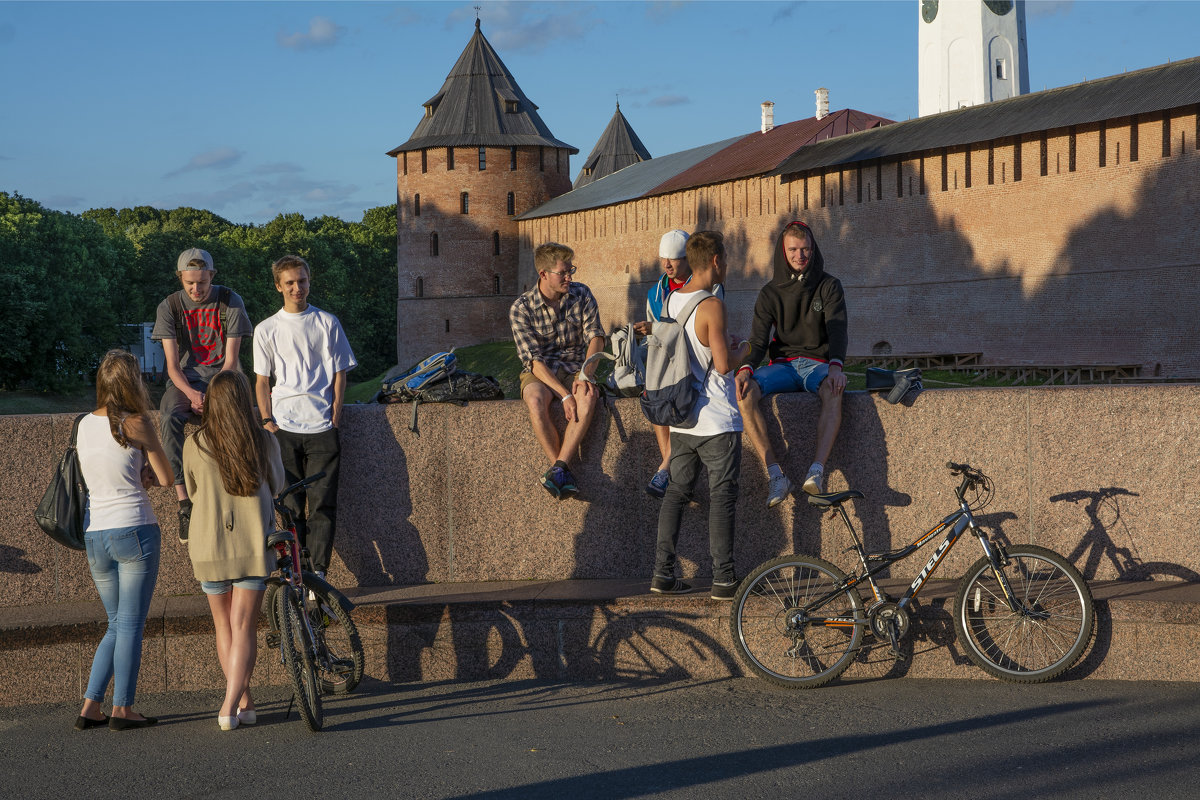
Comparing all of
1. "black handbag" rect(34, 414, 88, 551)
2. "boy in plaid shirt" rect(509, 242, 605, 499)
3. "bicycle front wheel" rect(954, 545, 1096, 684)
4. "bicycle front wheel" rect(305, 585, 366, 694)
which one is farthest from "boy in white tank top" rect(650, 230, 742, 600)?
"black handbag" rect(34, 414, 88, 551)

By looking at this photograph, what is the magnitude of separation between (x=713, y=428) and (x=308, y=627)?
1855 mm

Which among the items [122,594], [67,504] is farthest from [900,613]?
[67,504]

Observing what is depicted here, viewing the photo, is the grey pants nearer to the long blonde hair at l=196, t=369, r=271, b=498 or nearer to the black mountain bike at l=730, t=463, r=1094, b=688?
the black mountain bike at l=730, t=463, r=1094, b=688

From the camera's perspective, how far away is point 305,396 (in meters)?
6.04

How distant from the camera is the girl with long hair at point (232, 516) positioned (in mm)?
4887

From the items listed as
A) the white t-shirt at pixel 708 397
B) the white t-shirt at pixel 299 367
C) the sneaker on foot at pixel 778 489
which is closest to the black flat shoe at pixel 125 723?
the white t-shirt at pixel 299 367

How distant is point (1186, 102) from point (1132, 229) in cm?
308

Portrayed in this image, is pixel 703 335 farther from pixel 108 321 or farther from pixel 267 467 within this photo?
pixel 108 321

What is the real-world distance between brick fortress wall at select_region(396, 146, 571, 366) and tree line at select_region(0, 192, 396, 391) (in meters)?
5.34

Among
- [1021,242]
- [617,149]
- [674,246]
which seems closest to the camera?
[674,246]

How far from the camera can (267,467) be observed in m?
5.01

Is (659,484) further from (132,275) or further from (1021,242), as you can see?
(132,275)

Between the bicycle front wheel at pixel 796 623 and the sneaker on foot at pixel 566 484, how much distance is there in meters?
1.16

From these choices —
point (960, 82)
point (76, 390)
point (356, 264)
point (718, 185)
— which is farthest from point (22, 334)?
point (960, 82)
